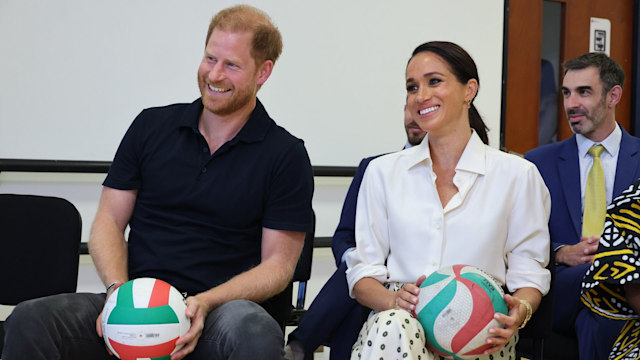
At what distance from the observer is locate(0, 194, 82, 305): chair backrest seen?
8.04 ft

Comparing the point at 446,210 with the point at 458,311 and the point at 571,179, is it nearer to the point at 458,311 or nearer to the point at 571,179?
Answer: the point at 458,311

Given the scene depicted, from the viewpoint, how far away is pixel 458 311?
183cm

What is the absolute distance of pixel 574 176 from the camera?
3.10 metres

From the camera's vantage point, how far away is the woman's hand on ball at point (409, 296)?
194cm

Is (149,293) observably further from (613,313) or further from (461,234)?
(613,313)

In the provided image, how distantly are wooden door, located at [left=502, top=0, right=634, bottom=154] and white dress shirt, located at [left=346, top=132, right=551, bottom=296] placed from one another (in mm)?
2537

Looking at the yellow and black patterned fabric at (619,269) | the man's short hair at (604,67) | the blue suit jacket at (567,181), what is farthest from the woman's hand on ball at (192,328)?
the man's short hair at (604,67)

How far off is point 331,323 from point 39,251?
103 cm

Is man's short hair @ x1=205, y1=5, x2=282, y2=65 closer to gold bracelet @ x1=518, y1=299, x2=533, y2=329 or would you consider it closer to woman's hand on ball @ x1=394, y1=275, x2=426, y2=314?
woman's hand on ball @ x1=394, y1=275, x2=426, y2=314

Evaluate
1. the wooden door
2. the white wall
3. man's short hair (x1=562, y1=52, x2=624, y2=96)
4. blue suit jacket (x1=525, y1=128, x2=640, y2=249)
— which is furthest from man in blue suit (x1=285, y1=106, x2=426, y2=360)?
the wooden door

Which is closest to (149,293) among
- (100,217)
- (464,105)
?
(100,217)

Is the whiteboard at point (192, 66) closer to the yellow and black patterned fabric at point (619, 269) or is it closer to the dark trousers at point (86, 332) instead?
the dark trousers at point (86, 332)

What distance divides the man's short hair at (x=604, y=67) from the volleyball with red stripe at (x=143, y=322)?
2419mm

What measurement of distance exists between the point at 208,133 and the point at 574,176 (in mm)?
1631
